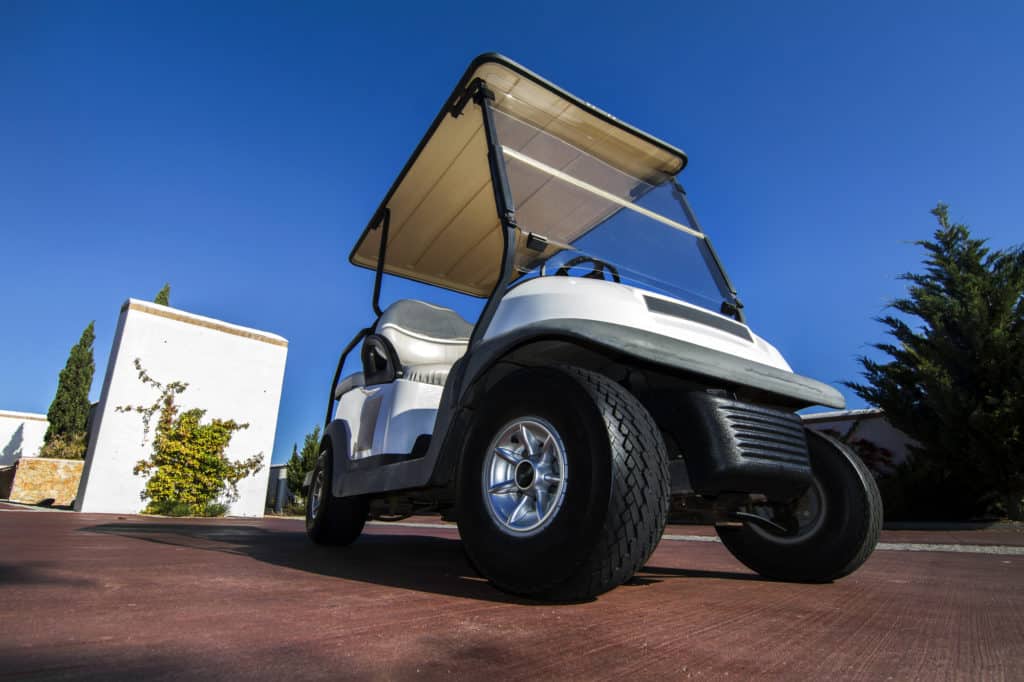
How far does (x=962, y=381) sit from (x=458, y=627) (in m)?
11.1

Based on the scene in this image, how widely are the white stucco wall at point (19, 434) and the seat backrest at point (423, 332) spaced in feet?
95.5

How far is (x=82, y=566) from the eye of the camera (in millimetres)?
2115

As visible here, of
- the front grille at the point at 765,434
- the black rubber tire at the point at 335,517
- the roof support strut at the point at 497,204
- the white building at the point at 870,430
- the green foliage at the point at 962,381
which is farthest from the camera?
the white building at the point at 870,430

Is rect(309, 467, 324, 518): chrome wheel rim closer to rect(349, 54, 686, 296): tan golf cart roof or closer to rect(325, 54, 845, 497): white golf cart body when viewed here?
rect(325, 54, 845, 497): white golf cart body

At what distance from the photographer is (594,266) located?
2615mm

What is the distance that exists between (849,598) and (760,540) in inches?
21.9

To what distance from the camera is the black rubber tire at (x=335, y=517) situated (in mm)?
3396

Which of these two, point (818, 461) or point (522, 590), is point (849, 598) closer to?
point (818, 461)

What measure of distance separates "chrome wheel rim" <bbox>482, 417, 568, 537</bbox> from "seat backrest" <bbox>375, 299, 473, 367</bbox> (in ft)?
4.28

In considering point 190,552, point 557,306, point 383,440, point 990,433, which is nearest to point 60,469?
point 190,552

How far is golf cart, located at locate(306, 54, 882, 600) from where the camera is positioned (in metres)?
1.47

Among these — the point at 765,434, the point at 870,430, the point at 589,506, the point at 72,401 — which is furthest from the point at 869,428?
the point at 72,401

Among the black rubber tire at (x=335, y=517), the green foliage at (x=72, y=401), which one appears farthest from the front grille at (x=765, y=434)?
the green foliage at (x=72, y=401)

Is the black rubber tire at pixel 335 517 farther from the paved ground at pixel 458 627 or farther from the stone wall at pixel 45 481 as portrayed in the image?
the stone wall at pixel 45 481
